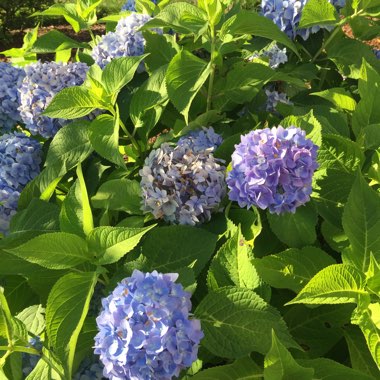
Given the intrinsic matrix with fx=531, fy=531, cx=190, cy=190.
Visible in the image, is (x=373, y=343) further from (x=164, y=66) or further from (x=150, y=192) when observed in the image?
(x=164, y=66)

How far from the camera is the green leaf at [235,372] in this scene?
1.11 meters

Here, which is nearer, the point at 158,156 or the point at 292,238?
the point at 292,238

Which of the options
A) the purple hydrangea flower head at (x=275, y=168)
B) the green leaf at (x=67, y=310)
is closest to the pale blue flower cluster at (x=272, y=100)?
the purple hydrangea flower head at (x=275, y=168)

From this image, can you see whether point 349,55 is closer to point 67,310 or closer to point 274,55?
point 274,55

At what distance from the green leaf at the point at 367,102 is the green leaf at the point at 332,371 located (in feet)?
2.42

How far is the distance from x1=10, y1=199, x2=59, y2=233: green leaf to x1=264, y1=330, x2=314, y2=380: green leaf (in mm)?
728

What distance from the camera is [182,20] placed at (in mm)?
1590

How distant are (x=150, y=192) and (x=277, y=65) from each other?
827 millimetres

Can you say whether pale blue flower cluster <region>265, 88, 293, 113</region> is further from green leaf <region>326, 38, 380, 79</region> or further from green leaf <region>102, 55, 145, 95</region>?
green leaf <region>102, 55, 145, 95</region>

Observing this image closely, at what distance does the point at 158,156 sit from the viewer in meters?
1.44

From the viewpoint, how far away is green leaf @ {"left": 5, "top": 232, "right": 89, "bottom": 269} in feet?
3.88

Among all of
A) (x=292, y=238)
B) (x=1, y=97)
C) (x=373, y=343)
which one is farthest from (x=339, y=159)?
(x=1, y=97)

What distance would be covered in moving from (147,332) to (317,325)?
0.49 metres

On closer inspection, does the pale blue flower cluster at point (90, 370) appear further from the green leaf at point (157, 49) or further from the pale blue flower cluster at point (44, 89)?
the green leaf at point (157, 49)
